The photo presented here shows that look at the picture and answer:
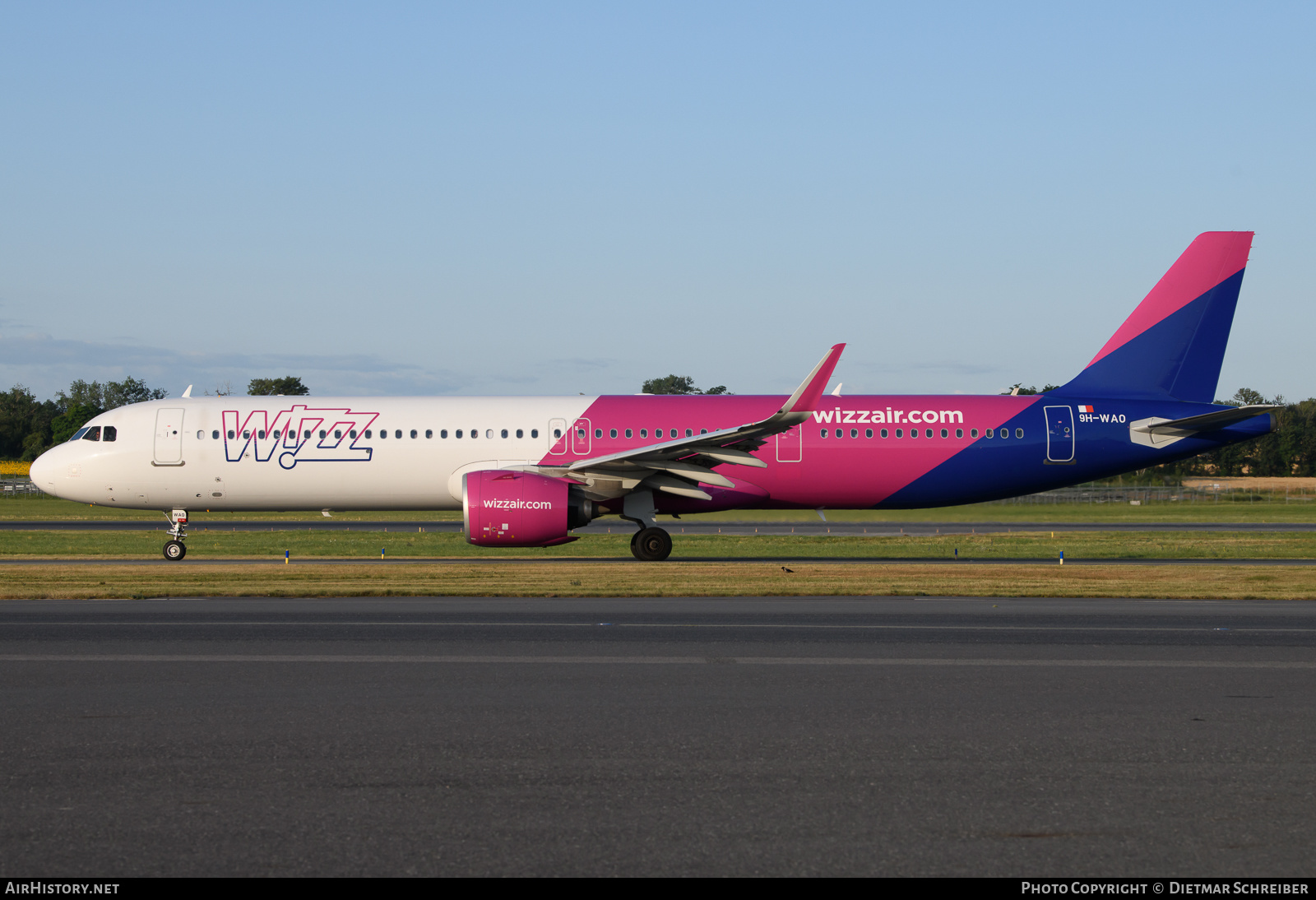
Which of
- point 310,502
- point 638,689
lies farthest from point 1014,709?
point 310,502

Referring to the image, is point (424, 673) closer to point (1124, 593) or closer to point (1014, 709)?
point (1014, 709)

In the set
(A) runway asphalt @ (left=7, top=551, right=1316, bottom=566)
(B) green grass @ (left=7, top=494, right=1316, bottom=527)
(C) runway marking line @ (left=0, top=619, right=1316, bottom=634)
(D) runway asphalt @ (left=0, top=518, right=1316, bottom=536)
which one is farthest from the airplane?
(C) runway marking line @ (left=0, top=619, right=1316, bottom=634)

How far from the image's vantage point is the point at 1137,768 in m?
5.64

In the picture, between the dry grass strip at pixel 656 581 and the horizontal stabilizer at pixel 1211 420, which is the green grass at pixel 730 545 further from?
the dry grass strip at pixel 656 581

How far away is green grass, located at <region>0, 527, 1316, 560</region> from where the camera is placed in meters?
25.3

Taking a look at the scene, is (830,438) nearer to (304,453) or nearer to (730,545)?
(730,545)

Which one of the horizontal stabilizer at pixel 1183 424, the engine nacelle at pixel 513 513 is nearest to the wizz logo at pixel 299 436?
the engine nacelle at pixel 513 513

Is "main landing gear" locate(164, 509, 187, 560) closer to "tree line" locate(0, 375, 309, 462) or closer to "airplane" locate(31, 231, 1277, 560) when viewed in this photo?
"airplane" locate(31, 231, 1277, 560)

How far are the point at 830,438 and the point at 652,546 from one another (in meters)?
4.53

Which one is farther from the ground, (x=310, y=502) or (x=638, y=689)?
(x=310, y=502)

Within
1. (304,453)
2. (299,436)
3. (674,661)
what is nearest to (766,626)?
(674,661)

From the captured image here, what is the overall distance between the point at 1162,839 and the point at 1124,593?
11.8 m

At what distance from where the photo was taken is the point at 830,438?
78.1 feet

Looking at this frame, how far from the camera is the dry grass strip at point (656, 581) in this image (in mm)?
15273
